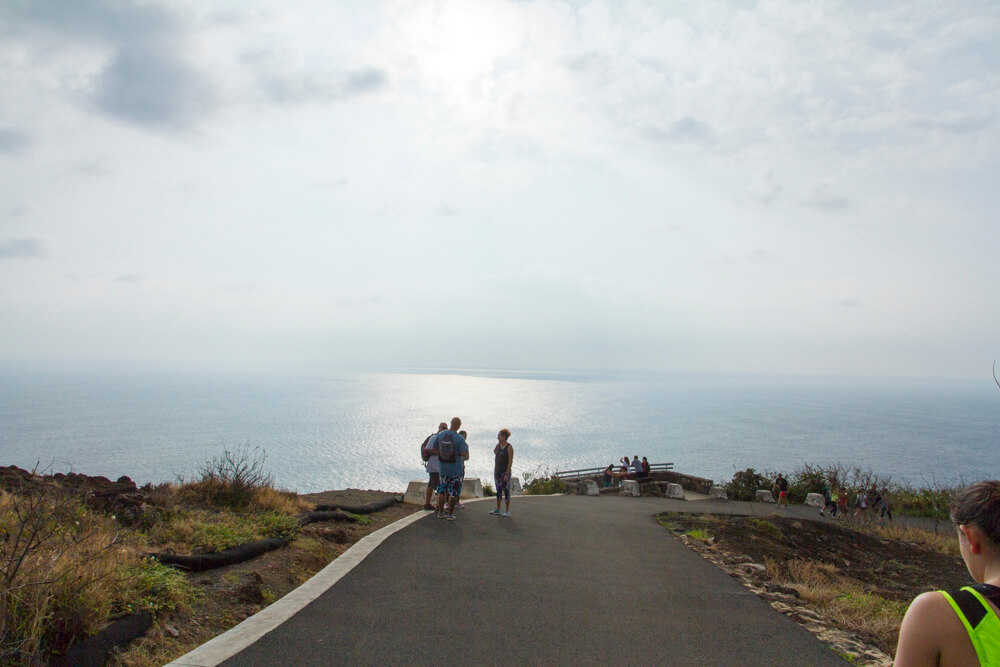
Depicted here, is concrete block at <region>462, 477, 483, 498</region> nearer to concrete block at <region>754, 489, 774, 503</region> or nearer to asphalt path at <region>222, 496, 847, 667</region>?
asphalt path at <region>222, 496, 847, 667</region>

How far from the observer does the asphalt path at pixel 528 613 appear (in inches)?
189

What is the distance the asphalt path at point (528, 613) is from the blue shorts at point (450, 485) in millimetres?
1491

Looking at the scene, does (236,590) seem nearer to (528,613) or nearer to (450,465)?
(528,613)

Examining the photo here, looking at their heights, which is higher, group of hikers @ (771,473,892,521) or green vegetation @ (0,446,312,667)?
green vegetation @ (0,446,312,667)

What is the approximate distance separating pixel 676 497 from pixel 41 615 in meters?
22.1

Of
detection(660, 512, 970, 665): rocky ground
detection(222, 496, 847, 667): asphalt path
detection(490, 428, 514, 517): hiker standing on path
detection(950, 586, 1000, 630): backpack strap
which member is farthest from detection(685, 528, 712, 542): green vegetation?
detection(950, 586, 1000, 630): backpack strap

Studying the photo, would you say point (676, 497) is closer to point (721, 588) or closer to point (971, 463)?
point (721, 588)

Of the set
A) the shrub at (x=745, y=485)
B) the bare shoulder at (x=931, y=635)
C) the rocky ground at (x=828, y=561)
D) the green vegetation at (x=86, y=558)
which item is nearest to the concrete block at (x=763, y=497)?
the shrub at (x=745, y=485)

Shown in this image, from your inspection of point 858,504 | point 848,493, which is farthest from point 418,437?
point 858,504

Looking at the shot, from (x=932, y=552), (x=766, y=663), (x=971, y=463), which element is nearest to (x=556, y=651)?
(x=766, y=663)

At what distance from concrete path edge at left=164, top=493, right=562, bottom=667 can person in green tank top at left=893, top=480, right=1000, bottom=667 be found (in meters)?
4.13

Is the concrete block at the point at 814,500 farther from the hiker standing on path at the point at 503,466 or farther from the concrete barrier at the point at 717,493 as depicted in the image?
the hiker standing on path at the point at 503,466

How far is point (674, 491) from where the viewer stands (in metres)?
24.0

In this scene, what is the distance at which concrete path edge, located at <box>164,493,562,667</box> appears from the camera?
4.28 m
